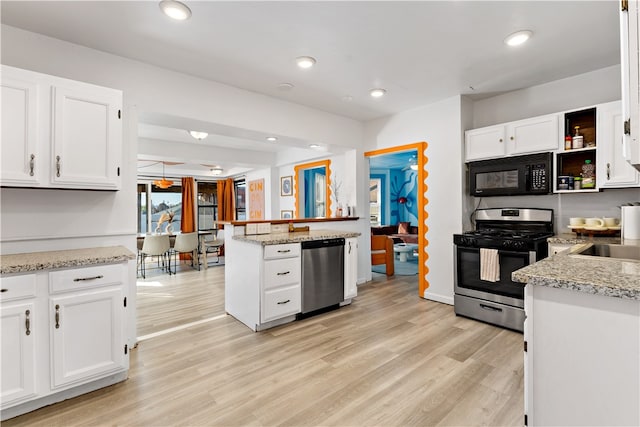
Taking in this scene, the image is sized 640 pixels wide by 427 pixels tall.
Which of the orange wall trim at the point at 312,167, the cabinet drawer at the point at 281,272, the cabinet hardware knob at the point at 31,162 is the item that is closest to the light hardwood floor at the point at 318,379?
the cabinet drawer at the point at 281,272

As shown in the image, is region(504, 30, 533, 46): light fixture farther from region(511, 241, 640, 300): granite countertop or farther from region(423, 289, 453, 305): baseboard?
region(423, 289, 453, 305): baseboard

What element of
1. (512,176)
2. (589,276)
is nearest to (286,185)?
(512,176)

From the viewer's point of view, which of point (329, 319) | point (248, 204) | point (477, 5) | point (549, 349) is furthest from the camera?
point (248, 204)

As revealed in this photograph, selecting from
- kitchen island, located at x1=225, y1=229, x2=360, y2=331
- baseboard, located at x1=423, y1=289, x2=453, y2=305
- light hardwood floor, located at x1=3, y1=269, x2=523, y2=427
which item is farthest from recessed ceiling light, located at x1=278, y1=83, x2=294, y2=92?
baseboard, located at x1=423, y1=289, x2=453, y2=305

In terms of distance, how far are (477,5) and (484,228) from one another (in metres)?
2.47

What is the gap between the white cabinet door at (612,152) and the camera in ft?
8.60

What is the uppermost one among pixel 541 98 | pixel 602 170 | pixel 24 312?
pixel 541 98

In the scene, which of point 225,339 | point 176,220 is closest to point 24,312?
point 225,339

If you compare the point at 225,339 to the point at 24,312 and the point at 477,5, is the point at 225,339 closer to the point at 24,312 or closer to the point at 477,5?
the point at 24,312

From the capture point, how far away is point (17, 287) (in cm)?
172

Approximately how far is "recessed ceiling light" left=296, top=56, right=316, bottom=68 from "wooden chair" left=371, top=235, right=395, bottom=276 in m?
3.28

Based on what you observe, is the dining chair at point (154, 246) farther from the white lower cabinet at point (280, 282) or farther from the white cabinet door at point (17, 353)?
the white cabinet door at point (17, 353)

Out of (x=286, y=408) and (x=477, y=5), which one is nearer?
(x=286, y=408)

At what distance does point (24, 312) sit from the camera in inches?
68.5
